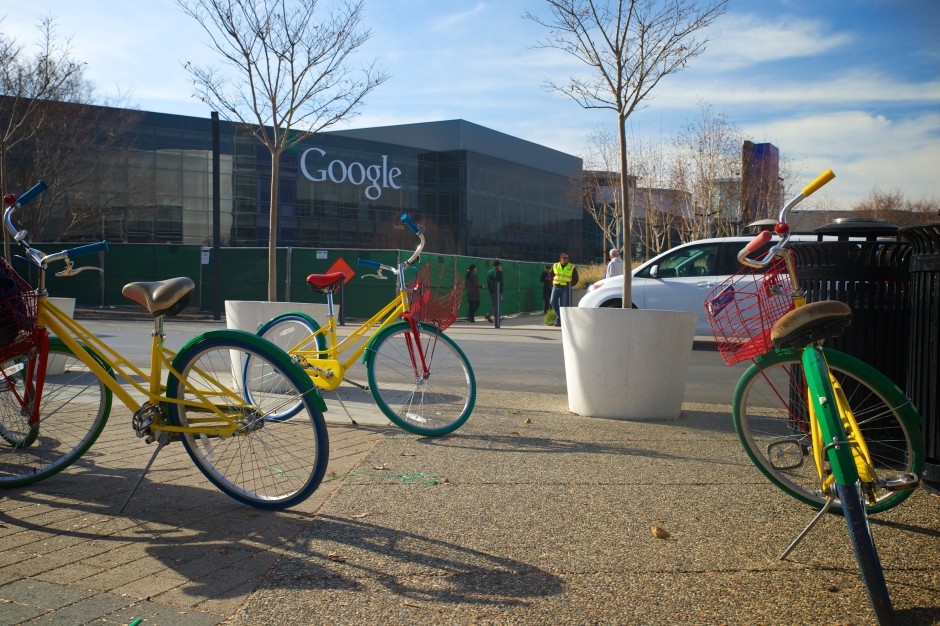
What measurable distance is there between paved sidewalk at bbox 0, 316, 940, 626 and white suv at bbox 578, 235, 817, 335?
28.7 feet

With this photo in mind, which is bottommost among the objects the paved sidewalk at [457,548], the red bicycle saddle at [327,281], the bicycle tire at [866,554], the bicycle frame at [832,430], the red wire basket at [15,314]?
the paved sidewalk at [457,548]

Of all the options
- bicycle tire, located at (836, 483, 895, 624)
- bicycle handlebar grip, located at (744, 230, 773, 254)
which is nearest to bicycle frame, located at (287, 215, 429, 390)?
bicycle handlebar grip, located at (744, 230, 773, 254)

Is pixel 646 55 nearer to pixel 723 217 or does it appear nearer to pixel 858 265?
pixel 858 265

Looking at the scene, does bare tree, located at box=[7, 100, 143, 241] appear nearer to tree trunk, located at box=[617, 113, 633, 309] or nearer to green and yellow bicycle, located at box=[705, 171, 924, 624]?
tree trunk, located at box=[617, 113, 633, 309]

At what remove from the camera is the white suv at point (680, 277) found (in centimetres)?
1350

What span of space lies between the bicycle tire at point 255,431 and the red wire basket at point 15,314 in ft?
2.81

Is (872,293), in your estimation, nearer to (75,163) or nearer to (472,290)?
(472,290)

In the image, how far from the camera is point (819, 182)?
361 cm

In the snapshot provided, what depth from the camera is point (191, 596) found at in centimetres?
288

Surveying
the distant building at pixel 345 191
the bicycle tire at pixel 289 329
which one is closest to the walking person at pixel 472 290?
the bicycle tire at pixel 289 329

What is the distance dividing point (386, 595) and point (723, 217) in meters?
34.9

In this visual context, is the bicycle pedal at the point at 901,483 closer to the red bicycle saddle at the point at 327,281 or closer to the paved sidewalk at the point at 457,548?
the paved sidewalk at the point at 457,548

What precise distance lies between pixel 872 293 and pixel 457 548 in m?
3.03

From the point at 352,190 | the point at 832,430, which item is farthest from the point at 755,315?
the point at 352,190
